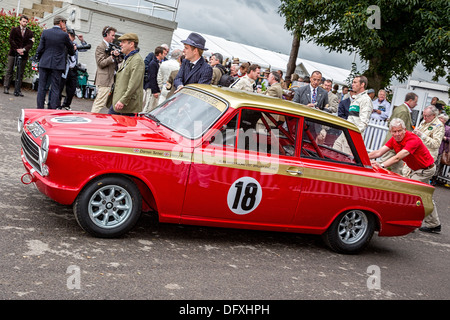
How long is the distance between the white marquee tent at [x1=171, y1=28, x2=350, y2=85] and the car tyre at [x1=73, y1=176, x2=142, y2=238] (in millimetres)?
18348

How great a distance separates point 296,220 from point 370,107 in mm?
4312

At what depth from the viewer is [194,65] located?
8.12 meters

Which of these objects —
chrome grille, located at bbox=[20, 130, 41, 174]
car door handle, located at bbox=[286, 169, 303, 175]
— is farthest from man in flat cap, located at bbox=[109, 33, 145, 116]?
car door handle, located at bbox=[286, 169, 303, 175]

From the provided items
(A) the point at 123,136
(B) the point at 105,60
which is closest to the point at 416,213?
(A) the point at 123,136

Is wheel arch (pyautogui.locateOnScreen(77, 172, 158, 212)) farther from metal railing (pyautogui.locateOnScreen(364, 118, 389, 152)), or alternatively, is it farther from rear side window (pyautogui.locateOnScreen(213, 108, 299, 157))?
metal railing (pyautogui.locateOnScreen(364, 118, 389, 152))

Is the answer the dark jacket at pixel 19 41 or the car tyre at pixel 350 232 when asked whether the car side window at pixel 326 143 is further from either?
the dark jacket at pixel 19 41

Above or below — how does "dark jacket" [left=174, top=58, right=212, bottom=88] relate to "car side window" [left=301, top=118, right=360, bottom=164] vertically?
above

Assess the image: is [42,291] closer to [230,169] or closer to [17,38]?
[230,169]

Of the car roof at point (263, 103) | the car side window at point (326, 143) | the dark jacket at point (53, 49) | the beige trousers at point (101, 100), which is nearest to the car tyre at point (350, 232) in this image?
the car side window at point (326, 143)

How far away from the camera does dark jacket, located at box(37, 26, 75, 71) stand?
429 inches

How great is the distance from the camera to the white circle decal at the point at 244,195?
5.41 meters

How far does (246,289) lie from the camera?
15.2 ft

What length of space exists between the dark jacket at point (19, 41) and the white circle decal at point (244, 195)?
36.5 ft

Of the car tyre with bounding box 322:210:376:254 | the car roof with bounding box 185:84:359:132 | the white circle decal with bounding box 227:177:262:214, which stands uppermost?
the car roof with bounding box 185:84:359:132
